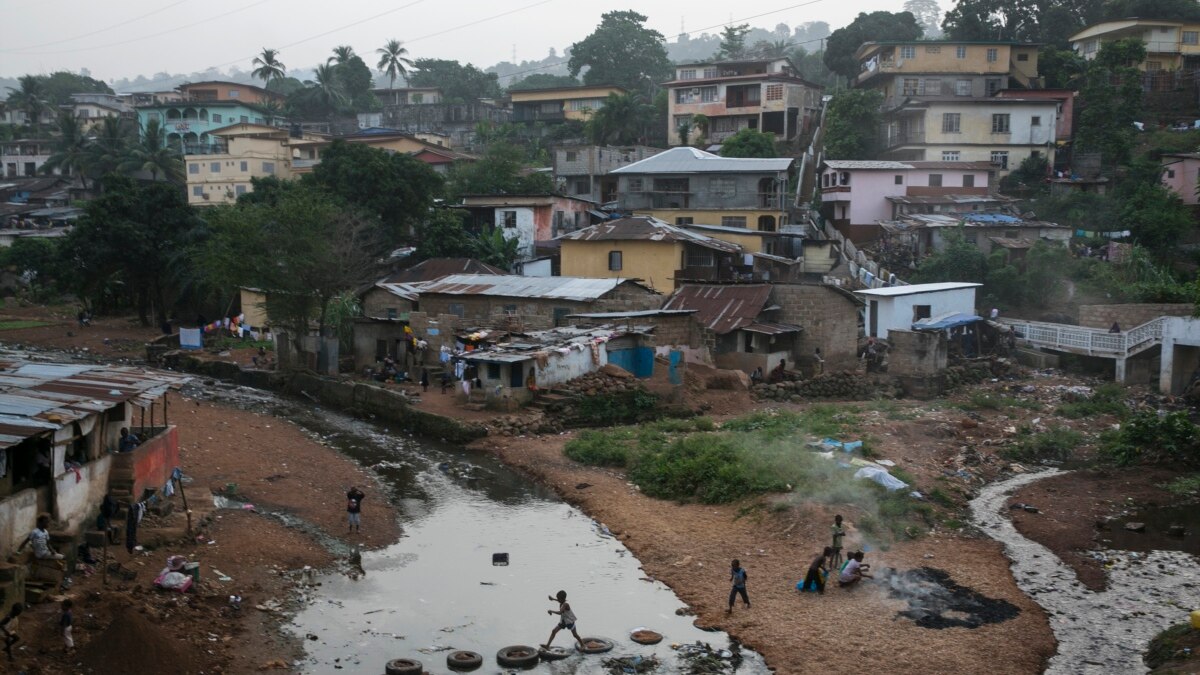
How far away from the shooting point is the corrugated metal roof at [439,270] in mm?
45188

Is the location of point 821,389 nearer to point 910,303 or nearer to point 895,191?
point 910,303

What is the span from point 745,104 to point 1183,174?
25.5 meters

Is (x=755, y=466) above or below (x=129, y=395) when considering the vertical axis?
below

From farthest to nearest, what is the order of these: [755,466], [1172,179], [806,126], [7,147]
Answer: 1. [7,147]
2. [806,126]
3. [1172,179]
4. [755,466]

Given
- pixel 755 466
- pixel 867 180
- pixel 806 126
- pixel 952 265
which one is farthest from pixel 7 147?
pixel 755 466

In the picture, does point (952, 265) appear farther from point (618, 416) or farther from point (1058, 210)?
point (618, 416)

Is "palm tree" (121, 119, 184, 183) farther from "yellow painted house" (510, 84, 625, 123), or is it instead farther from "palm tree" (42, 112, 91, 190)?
"yellow painted house" (510, 84, 625, 123)

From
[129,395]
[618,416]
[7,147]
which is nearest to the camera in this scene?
[129,395]

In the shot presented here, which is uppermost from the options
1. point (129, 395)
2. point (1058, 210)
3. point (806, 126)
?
point (806, 126)

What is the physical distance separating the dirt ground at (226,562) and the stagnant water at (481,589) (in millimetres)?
666

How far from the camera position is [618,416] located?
104 feet

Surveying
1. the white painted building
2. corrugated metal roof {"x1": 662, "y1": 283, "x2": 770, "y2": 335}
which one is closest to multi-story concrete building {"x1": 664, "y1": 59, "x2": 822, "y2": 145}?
Answer: the white painted building

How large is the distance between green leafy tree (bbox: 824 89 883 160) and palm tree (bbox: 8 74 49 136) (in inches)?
2600

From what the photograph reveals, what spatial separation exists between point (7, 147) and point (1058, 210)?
250 feet
